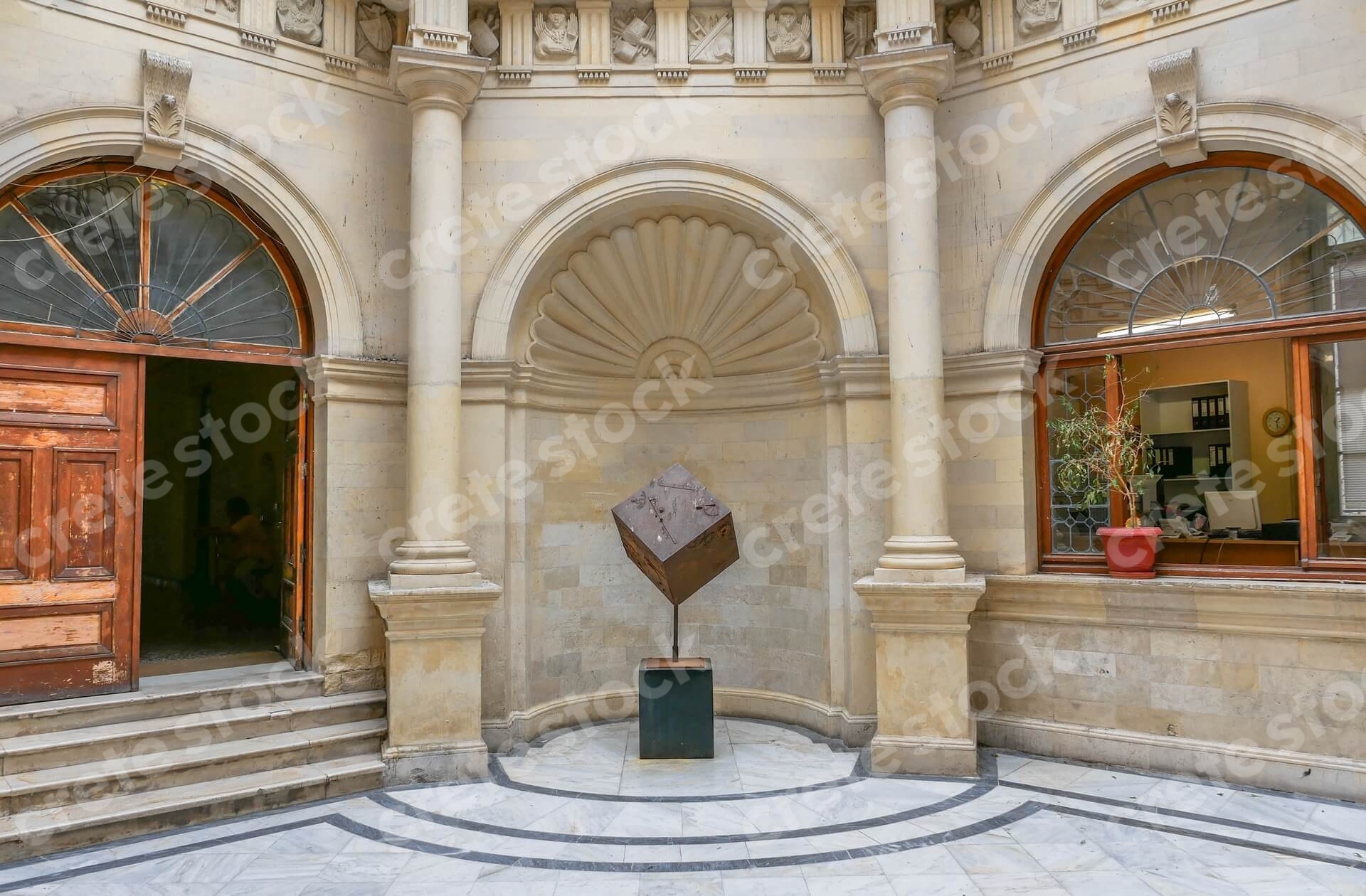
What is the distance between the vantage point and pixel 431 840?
4844 mm

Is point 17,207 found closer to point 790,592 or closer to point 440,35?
point 440,35

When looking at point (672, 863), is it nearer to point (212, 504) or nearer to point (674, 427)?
point (674, 427)

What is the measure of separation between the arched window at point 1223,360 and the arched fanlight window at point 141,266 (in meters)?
5.46

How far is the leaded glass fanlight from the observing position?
5672mm

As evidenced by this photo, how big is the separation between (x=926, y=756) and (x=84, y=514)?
17.8ft

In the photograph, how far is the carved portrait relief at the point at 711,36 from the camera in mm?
6754

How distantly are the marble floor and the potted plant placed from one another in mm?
1367

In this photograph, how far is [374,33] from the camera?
262 inches

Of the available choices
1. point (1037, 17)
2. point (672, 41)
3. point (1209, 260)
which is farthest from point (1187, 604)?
point (672, 41)

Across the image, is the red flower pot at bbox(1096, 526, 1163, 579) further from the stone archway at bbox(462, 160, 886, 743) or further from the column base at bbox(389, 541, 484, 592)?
the column base at bbox(389, 541, 484, 592)

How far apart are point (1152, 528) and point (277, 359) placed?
235 inches

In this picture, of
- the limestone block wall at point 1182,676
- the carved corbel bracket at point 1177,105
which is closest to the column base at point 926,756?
the limestone block wall at point 1182,676

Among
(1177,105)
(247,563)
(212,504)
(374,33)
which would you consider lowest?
(247,563)

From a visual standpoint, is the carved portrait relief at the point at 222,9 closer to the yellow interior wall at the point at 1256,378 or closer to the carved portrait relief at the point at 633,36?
the carved portrait relief at the point at 633,36
